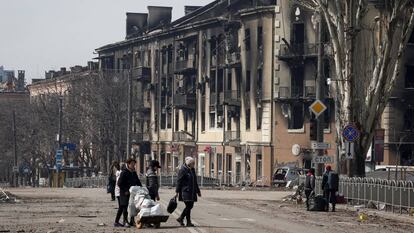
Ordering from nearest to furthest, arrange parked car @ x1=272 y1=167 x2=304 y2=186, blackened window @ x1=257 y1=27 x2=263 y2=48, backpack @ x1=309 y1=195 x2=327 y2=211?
backpack @ x1=309 y1=195 x2=327 y2=211 → parked car @ x1=272 y1=167 x2=304 y2=186 → blackened window @ x1=257 y1=27 x2=263 y2=48

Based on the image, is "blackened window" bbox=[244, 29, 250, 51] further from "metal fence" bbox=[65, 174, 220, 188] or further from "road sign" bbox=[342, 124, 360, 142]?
"road sign" bbox=[342, 124, 360, 142]

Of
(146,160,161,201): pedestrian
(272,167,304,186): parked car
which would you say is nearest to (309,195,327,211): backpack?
(146,160,161,201): pedestrian

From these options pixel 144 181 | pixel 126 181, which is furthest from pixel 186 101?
pixel 126 181

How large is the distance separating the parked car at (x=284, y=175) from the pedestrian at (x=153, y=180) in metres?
40.8

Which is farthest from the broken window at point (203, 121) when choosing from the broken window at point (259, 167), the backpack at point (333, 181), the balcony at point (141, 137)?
the backpack at point (333, 181)

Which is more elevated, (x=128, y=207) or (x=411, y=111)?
(x=411, y=111)

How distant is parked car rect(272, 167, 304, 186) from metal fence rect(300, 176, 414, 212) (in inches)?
1001

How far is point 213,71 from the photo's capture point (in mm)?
87188

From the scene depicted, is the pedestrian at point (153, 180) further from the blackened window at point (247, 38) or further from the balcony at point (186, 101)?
the balcony at point (186, 101)

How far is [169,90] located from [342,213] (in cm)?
6286

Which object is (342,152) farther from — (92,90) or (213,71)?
(92,90)

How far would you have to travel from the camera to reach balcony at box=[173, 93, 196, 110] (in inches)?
3595

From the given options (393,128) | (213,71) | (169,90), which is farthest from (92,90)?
(393,128)

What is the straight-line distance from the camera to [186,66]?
302ft
